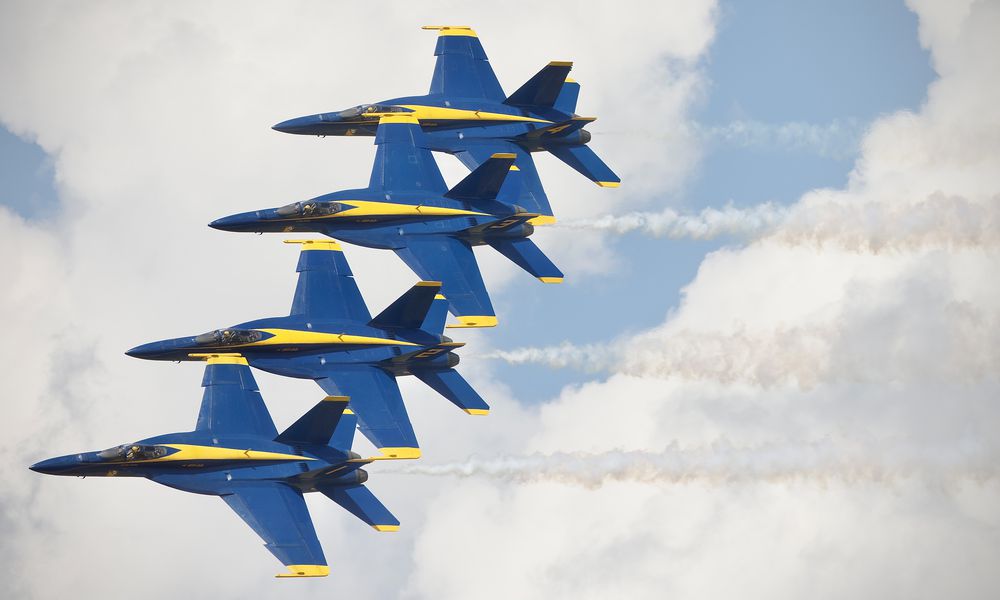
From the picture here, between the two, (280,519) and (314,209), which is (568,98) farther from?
(280,519)

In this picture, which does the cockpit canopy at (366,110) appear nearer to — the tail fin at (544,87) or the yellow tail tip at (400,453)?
the tail fin at (544,87)

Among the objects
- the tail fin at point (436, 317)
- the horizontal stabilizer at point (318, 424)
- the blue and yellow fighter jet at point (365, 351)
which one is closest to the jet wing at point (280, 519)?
the horizontal stabilizer at point (318, 424)

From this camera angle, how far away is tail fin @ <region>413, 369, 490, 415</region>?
109m

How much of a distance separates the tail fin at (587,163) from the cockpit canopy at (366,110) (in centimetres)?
871

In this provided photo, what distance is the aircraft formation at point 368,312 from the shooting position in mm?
104438

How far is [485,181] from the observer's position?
114500 millimetres

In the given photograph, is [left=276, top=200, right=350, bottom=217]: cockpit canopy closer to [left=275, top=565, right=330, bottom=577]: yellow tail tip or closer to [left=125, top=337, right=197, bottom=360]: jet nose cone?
[left=125, top=337, right=197, bottom=360]: jet nose cone

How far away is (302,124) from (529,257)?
15.3 metres

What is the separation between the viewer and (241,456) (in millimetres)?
104438

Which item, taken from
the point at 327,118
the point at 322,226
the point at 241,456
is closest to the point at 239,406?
the point at 241,456

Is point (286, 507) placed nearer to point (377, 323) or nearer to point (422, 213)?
point (377, 323)

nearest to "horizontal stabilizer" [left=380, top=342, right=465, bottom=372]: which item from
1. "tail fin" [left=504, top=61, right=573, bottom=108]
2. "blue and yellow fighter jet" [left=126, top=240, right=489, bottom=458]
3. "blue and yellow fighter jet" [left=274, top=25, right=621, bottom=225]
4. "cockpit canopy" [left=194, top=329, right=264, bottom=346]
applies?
"blue and yellow fighter jet" [left=126, top=240, right=489, bottom=458]

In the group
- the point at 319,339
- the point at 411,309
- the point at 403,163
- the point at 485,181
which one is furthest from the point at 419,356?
the point at 403,163

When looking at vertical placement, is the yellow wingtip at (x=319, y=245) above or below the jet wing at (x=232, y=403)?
above
